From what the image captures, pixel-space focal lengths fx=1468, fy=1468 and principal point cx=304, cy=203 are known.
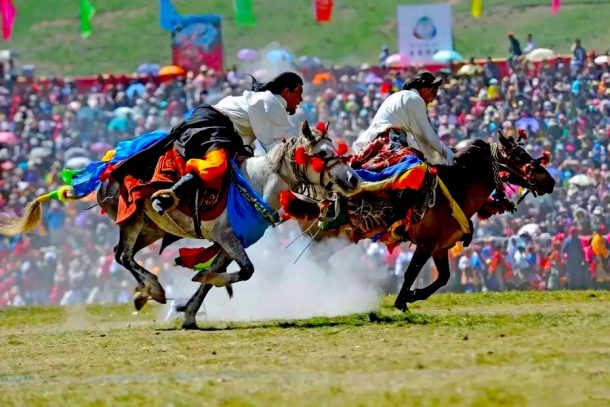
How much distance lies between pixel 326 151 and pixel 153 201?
1.90 meters

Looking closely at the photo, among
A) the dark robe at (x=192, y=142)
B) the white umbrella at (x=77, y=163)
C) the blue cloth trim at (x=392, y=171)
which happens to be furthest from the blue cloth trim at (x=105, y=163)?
the white umbrella at (x=77, y=163)

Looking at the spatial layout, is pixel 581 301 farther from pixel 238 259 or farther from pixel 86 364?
pixel 86 364

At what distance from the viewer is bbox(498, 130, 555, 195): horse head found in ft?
53.1

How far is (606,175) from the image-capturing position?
2719 cm

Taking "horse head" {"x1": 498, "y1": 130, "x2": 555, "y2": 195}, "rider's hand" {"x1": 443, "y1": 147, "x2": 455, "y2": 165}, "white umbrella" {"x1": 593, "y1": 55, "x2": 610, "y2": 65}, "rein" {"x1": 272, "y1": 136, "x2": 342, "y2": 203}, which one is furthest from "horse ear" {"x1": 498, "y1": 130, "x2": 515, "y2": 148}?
"white umbrella" {"x1": 593, "y1": 55, "x2": 610, "y2": 65}

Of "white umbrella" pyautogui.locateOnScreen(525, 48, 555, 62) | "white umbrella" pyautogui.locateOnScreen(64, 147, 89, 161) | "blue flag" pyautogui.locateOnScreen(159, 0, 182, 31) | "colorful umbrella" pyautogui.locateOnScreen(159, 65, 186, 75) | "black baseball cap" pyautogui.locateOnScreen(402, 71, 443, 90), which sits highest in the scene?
"blue flag" pyautogui.locateOnScreen(159, 0, 182, 31)

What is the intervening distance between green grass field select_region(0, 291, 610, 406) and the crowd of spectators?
820cm

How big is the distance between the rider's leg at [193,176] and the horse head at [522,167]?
3334mm

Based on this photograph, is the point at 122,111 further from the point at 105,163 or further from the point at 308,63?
the point at 105,163

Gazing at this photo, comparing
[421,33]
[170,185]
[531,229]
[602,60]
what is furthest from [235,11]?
[170,185]

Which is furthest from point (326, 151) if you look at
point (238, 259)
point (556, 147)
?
point (556, 147)

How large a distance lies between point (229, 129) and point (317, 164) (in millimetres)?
1261

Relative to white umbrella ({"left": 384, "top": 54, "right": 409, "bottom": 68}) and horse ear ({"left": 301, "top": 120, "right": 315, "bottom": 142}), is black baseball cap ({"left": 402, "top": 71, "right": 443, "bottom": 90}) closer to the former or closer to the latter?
horse ear ({"left": 301, "top": 120, "right": 315, "bottom": 142})

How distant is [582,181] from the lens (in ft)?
89.2
